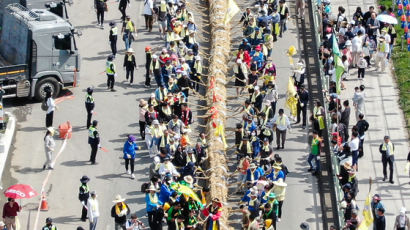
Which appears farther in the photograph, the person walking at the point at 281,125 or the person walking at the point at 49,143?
the person walking at the point at 281,125

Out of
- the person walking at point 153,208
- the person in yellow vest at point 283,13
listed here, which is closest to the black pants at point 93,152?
the person walking at point 153,208

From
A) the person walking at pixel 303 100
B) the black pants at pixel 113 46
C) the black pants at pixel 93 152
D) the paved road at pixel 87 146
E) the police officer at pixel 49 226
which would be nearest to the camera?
the police officer at pixel 49 226

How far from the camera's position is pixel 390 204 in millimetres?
38656

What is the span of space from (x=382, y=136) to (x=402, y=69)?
576 centimetres

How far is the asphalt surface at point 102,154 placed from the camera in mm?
37656

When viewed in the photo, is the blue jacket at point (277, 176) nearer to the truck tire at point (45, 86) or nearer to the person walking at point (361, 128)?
the person walking at point (361, 128)

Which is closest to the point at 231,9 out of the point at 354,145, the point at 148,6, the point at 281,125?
the point at 148,6

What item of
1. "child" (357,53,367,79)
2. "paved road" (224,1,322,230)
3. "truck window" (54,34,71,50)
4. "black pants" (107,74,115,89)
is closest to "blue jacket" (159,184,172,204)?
"paved road" (224,1,322,230)

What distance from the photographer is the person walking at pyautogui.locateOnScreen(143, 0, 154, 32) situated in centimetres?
4906

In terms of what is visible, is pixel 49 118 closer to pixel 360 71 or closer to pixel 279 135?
pixel 279 135

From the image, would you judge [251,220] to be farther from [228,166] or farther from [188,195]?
[228,166]

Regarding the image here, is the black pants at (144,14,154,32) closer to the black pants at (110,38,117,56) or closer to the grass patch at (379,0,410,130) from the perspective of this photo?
the black pants at (110,38,117,56)

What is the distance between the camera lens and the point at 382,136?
42.8 meters

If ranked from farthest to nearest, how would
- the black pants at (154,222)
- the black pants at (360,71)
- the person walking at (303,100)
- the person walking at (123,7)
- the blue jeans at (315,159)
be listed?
1. the person walking at (123,7)
2. the black pants at (360,71)
3. the person walking at (303,100)
4. the blue jeans at (315,159)
5. the black pants at (154,222)
